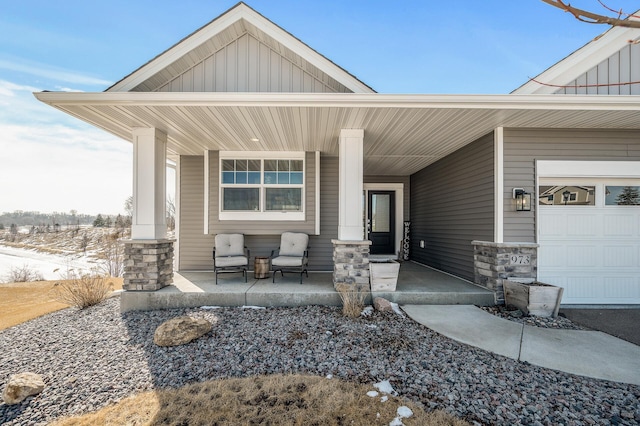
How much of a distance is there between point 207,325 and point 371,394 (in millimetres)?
2041

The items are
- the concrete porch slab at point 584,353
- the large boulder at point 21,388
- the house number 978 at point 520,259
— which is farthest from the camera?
the house number 978 at point 520,259

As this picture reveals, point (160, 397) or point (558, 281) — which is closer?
point (160, 397)

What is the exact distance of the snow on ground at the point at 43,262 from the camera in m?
9.95

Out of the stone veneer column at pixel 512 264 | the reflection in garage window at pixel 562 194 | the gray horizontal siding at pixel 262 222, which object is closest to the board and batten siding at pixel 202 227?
the gray horizontal siding at pixel 262 222

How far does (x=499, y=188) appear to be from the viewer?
175 inches

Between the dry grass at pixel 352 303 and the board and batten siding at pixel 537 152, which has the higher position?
the board and batten siding at pixel 537 152

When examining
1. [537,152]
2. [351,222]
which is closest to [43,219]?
[351,222]

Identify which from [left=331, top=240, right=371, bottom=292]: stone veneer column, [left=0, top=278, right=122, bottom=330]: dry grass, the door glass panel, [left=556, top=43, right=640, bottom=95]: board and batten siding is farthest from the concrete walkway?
[left=0, top=278, right=122, bottom=330]: dry grass

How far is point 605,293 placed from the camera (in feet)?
14.6

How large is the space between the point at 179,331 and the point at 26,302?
4403 millimetres

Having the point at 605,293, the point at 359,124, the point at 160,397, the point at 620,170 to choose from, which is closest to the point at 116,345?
the point at 160,397

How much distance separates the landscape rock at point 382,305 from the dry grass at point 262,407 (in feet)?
5.81

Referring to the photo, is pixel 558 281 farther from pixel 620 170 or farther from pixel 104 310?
pixel 104 310

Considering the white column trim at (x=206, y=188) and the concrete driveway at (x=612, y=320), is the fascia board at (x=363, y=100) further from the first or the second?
the concrete driveway at (x=612, y=320)
